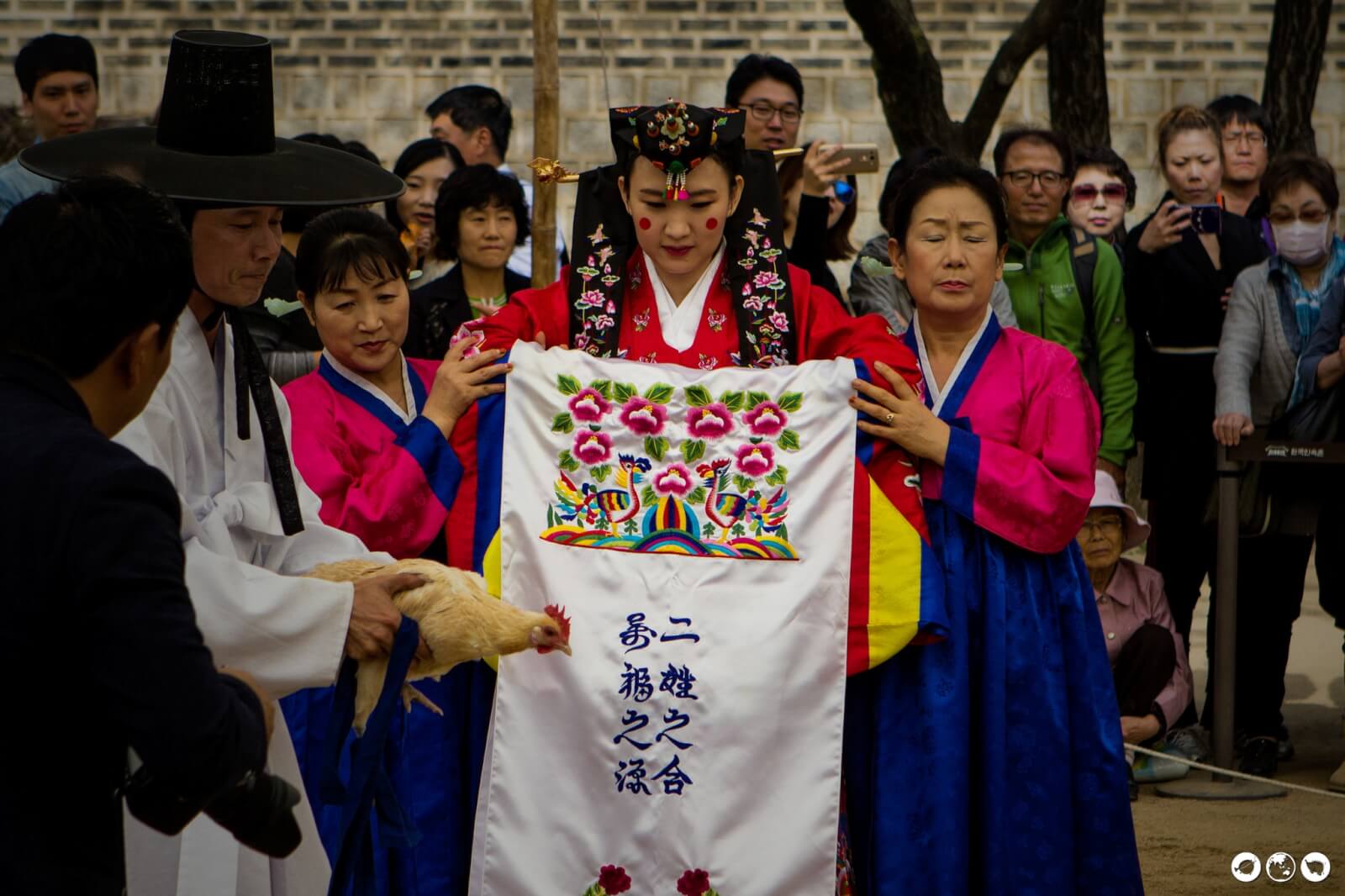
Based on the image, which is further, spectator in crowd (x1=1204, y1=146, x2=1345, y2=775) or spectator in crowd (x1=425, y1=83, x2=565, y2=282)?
spectator in crowd (x1=425, y1=83, x2=565, y2=282)

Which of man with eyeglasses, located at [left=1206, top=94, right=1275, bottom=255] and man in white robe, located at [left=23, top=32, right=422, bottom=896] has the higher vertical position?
man with eyeglasses, located at [left=1206, top=94, right=1275, bottom=255]

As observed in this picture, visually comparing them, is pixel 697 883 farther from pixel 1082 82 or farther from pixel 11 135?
pixel 1082 82

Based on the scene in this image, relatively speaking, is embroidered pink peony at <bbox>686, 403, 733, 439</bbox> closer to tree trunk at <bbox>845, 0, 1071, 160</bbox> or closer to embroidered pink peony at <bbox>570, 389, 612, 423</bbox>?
embroidered pink peony at <bbox>570, 389, 612, 423</bbox>

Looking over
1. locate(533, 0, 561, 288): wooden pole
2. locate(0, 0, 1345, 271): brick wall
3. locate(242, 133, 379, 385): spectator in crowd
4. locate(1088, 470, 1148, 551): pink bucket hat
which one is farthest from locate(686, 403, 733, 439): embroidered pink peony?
locate(0, 0, 1345, 271): brick wall

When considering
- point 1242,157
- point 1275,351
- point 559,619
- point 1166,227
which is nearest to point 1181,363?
point 1275,351

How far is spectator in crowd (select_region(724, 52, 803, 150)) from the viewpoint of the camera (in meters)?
5.72

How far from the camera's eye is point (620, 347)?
3893 millimetres

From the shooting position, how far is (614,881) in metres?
3.58

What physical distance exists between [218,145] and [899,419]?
4.95 feet

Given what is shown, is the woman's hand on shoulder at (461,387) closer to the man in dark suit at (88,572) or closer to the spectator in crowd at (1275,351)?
the man in dark suit at (88,572)

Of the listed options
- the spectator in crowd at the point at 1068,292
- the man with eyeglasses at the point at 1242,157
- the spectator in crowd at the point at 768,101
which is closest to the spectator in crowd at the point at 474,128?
the spectator in crowd at the point at 768,101

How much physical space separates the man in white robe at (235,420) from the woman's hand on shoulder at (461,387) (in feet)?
1.77

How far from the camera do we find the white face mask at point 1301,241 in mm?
5680

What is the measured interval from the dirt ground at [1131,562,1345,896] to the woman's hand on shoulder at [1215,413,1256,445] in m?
1.15
